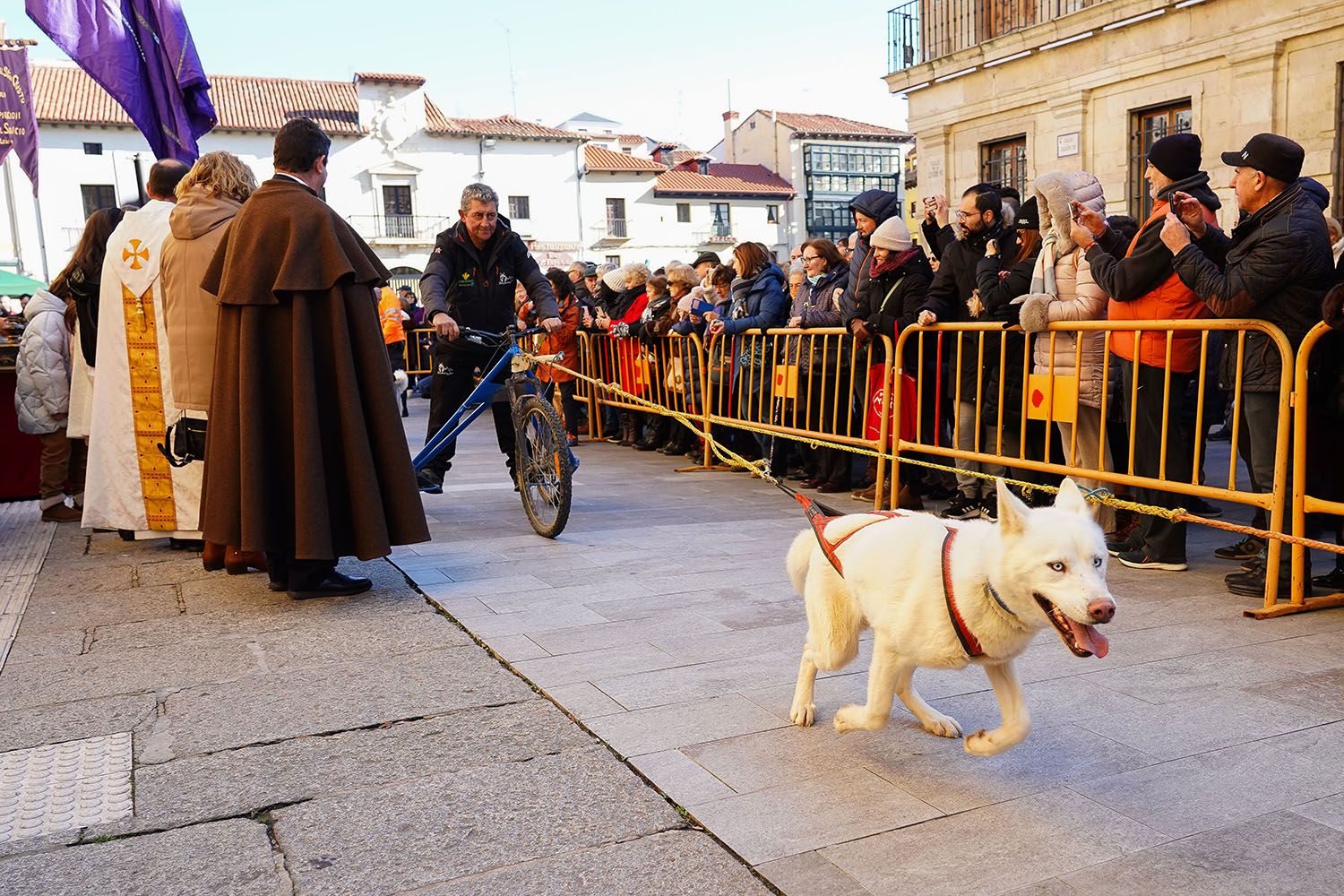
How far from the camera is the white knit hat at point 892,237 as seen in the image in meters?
7.49

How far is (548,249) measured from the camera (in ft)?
180

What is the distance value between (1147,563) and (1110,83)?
1351 centimetres

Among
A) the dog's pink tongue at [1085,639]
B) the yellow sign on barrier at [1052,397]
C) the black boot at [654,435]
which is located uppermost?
the yellow sign on barrier at [1052,397]

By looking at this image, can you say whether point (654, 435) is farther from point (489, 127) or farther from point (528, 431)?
point (489, 127)

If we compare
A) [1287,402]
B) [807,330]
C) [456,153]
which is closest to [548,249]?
[456,153]

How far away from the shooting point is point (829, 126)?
62.8m

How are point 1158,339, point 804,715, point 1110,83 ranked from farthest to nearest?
point 1110,83, point 1158,339, point 804,715

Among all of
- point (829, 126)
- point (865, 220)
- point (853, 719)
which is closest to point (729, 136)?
point (829, 126)

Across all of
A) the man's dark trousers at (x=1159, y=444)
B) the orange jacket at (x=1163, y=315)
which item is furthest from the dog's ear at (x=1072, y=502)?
the orange jacket at (x=1163, y=315)

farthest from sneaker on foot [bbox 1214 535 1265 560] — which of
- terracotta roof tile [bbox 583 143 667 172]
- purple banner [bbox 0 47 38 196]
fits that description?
terracotta roof tile [bbox 583 143 667 172]

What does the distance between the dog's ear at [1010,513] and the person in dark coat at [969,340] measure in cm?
396

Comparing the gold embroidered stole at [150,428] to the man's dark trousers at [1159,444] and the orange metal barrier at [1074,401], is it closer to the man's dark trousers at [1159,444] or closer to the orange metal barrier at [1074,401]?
the orange metal barrier at [1074,401]

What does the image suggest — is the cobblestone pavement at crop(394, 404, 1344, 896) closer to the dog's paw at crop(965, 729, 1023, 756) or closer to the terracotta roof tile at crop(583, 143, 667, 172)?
the dog's paw at crop(965, 729, 1023, 756)

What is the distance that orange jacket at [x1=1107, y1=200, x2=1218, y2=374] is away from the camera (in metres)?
5.42
